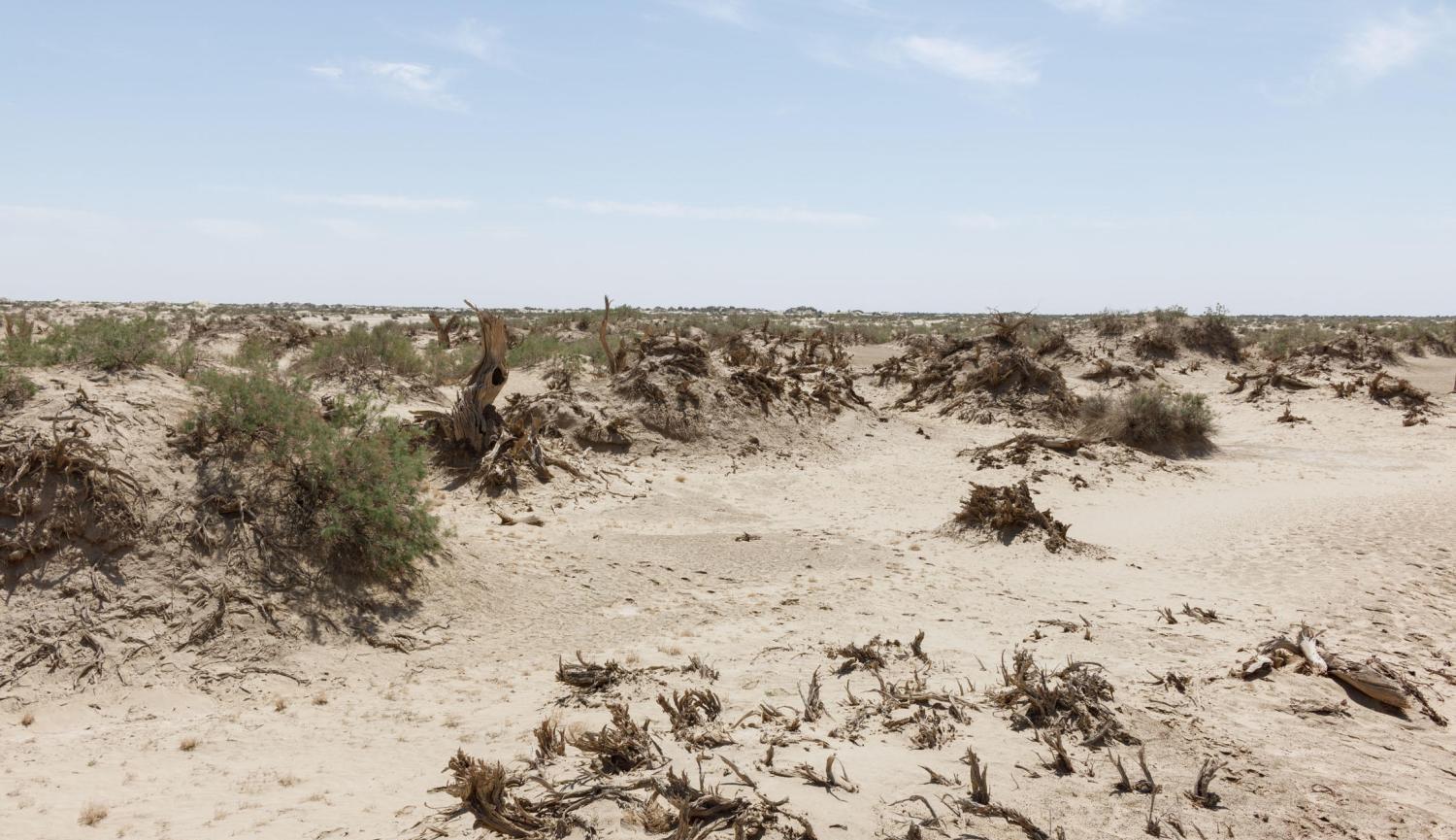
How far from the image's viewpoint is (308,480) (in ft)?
24.5

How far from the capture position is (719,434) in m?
15.4

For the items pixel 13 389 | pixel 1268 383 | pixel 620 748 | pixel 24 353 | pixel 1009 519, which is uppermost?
pixel 24 353

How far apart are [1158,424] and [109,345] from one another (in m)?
16.8

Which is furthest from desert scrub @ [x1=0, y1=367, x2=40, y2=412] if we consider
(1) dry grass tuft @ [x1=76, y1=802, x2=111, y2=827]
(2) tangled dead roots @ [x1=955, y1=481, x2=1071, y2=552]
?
(2) tangled dead roots @ [x1=955, y1=481, x2=1071, y2=552]

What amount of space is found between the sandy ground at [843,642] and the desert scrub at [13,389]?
9.14 feet

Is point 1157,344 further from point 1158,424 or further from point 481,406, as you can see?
point 481,406

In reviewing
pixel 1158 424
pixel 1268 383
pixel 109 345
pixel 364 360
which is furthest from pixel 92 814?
pixel 1268 383

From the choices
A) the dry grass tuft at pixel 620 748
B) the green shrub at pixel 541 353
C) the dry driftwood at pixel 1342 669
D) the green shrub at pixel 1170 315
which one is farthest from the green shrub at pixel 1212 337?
the dry grass tuft at pixel 620 748

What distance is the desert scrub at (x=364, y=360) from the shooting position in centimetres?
1675

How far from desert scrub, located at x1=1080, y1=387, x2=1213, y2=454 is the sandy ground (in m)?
2.37

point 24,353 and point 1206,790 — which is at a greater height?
point 24,353

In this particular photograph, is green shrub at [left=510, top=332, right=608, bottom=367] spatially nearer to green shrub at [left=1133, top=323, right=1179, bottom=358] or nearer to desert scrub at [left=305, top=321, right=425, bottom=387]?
desert scrub at [left=305, top=321, right=425, bottom=387]

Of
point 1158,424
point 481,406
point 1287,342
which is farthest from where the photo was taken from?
point 1287,342

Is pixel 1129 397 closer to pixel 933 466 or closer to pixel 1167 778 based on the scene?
pixel 933 466
